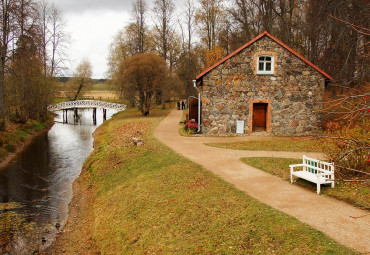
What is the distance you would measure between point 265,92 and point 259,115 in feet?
5.07

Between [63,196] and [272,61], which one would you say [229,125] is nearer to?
[272,61]

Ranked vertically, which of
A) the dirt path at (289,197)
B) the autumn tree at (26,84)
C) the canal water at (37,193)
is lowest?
the canal water at (37,193)

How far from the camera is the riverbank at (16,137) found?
19436 mm

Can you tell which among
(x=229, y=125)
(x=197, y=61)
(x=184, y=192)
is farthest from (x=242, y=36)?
(x=184, y=192)

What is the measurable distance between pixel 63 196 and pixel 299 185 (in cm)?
980

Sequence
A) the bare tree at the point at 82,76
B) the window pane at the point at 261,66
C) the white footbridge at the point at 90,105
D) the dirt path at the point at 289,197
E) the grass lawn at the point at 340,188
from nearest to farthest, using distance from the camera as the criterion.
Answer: the dirt path at the point at 289,197 < the grass lawn at the point at 340,188 < the window pane at the point at 261,66 < the white footbridge at the point at 90,105 < the bare tree at the point at 82,76

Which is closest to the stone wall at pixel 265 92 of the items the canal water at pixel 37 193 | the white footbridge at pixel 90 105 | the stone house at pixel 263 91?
the stone house at pixel 263 91

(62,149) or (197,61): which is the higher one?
(197,61)

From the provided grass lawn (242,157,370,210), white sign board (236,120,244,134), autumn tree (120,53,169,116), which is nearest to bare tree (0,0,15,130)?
autumn tree (120,53,169,116)

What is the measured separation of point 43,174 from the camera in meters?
16.8

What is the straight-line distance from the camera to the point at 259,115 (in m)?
20.0

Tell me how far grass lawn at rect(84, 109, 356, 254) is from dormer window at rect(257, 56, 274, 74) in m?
8.74

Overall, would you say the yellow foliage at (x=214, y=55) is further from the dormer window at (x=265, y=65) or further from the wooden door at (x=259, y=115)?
the wooden door at (x=259, y=115)

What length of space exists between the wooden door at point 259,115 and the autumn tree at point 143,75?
14.4m
